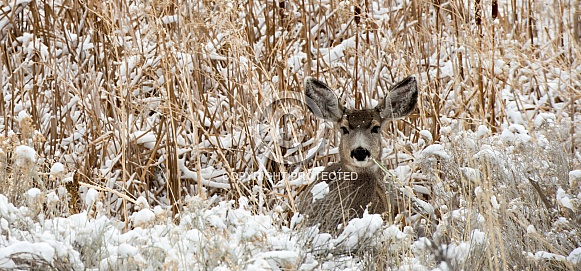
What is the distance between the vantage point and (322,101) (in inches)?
212

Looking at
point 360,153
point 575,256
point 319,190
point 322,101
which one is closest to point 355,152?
point 360,153

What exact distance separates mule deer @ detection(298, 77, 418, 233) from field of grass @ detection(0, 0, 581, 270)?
0.20m

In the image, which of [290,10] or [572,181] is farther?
[290,10]

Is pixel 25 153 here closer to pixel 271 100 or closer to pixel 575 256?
pixel 575 256

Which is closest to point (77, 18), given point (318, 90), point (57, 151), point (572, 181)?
point (57, 151)

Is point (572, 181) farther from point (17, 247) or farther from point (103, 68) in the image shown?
point (103, 68)

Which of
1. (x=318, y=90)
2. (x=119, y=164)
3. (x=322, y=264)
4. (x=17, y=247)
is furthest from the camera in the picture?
(x=119, y=164)

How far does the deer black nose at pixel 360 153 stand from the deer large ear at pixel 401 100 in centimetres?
32

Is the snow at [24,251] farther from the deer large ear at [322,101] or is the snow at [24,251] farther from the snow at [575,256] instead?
the deer large ear at [322,101]

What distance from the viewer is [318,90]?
5.32 metres

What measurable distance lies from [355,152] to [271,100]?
1.09m

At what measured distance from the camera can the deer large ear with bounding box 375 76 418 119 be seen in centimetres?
525

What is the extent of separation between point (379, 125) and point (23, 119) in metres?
2.32

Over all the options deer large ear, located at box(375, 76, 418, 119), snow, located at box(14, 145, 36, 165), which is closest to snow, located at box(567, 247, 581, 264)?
deer large ear, located at box(375, 76, 418, 119)
